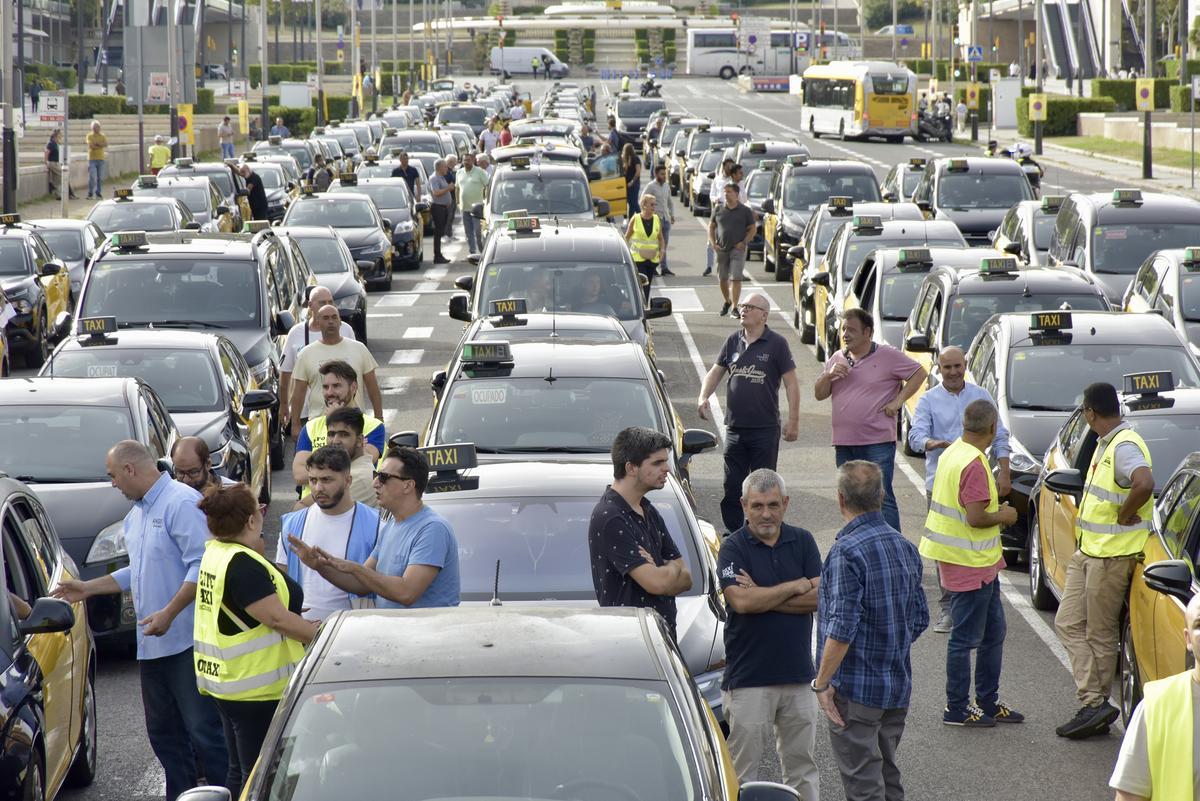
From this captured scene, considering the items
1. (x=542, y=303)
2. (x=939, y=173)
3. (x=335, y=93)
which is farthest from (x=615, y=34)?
(x=542, y=303)

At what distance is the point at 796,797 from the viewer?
213 inches

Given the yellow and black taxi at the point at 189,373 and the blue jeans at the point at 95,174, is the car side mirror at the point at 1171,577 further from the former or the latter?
the blue jeans at the point at 95,174

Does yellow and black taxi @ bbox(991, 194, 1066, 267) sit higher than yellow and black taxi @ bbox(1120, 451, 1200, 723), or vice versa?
yellow and black taxi @ bbox(991, 194, 1066, 267)

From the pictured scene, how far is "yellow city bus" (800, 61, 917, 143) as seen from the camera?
73000mm

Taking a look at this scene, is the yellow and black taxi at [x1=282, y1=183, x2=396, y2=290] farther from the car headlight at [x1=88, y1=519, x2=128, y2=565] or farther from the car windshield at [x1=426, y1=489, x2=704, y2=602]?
the car windshield at [x1=426, y1=489, x2=704, y2=602]

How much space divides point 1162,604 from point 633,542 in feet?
8.84

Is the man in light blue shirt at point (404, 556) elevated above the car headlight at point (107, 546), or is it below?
above

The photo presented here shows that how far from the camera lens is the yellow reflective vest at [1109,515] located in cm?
938

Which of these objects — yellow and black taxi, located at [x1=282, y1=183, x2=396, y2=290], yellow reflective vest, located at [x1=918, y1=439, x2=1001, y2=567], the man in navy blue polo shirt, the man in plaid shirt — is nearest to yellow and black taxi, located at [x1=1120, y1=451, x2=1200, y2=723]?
yellow reflective vest, located at [x1=918, y1=439, x2=1001, y2=567]

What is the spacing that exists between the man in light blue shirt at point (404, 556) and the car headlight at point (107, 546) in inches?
142

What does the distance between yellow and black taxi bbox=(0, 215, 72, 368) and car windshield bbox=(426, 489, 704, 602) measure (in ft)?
47.0

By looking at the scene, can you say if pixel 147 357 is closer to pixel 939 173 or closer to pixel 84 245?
pixel 84 245

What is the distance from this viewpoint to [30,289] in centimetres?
2336

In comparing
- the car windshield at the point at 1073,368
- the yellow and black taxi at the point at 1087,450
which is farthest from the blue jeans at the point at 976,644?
the car windshield at the point at 1073,368
